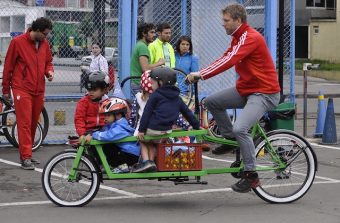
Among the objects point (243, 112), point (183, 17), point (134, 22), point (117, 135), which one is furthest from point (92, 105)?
point (183, 17)

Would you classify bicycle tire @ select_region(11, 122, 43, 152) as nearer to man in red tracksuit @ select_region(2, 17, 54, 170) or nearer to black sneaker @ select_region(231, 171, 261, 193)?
man in red tracksuit @ select_region(2, 17, 54, 170)

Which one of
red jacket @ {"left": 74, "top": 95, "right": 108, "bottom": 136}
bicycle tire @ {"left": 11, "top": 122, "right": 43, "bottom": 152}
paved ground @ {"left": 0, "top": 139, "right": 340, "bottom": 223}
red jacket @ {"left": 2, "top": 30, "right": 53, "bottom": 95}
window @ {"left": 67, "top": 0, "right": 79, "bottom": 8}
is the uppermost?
window @ {"left": 67, "top": 0, "right": 79, "bottom": 8}

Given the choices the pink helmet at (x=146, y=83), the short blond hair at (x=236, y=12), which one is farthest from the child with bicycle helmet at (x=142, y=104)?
the short blond hair at (x=236, y=12)

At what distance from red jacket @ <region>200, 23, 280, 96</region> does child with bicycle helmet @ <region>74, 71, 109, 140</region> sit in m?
1.20

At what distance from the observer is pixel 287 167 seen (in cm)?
789

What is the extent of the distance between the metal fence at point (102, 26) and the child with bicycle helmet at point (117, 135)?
425 cm

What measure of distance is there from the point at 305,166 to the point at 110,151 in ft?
6.76

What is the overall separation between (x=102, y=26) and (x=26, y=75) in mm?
3123

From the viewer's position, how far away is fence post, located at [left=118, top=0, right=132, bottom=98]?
1188cm

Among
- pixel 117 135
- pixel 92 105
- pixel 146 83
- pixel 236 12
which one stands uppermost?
pixel 236 12

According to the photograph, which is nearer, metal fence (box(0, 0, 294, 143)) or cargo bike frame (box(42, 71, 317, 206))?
cargo bike frame (box(42, 71, 317, 206))

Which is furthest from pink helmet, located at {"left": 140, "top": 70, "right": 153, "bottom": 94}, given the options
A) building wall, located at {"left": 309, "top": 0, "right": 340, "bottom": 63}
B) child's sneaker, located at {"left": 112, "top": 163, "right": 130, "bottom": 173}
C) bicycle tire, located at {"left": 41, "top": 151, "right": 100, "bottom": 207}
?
building wall, located at {"left": 309, "top": 0, "right": 340, "bottom": 63}

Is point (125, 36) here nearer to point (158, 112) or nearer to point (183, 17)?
point (183, 17)

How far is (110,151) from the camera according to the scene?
302 inches
